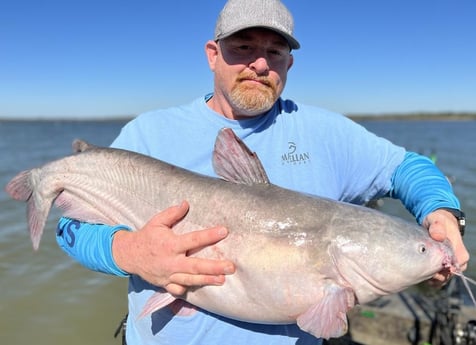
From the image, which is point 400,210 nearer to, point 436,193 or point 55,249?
point 55,249

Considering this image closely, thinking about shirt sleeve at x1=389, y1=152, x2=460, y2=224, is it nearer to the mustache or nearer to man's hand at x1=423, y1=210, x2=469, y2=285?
man's hand at x1=423, y1=210, x2=469, y2=285

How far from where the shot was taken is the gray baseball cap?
2791 mm

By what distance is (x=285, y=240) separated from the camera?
237 centimetres

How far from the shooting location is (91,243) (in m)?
2.56

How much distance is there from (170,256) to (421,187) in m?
1.52

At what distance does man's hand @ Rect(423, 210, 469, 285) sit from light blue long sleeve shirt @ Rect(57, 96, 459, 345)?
166mm

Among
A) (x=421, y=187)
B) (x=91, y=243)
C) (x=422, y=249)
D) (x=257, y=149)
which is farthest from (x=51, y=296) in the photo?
(x=422, y=249)

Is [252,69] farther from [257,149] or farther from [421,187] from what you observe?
[421,187]

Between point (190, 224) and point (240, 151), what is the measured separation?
500mm

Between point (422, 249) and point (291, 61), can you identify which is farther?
point (291, 61)

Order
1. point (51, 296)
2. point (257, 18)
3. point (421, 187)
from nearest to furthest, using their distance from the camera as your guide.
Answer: point (421, 187) → point (257, 18) → point (51, 296)

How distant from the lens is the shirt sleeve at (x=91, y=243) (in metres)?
2.48

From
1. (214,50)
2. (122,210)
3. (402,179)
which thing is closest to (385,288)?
(402,179)

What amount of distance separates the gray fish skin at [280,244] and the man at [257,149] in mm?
178
